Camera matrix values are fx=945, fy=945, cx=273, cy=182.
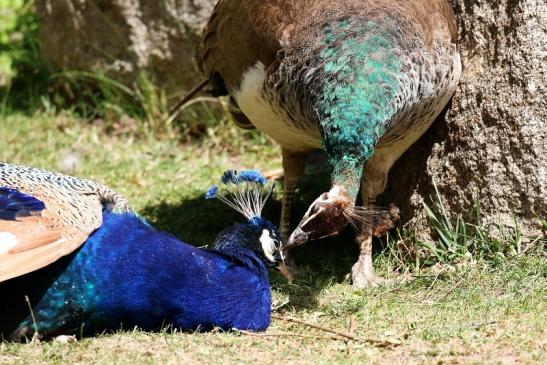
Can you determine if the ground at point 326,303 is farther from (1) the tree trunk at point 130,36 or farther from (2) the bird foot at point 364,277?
(1) the tree trunk at point 130,36

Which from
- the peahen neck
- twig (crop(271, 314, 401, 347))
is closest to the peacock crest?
the peahen neck

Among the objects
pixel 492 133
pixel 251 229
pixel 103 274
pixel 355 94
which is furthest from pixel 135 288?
pixel 492 133

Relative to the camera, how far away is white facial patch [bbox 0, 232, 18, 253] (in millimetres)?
3435

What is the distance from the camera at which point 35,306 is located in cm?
360

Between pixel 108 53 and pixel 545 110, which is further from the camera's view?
pixel 108 53

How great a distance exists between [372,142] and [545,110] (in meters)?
0.92

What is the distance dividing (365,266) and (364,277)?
0.07 metres

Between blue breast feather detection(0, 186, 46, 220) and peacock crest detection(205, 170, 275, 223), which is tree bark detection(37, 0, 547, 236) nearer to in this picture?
peacock crest detection(205, 170, 275, 223)

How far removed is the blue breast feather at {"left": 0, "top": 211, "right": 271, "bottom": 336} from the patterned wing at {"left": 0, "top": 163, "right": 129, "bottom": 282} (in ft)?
0.36

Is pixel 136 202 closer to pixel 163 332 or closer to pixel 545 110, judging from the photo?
pixel 163 332

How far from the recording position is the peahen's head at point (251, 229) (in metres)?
4.07

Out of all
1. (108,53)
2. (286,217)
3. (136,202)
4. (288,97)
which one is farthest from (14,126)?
(288,97)

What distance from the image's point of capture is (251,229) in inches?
163

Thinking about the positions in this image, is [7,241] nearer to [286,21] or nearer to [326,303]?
[326,303]
